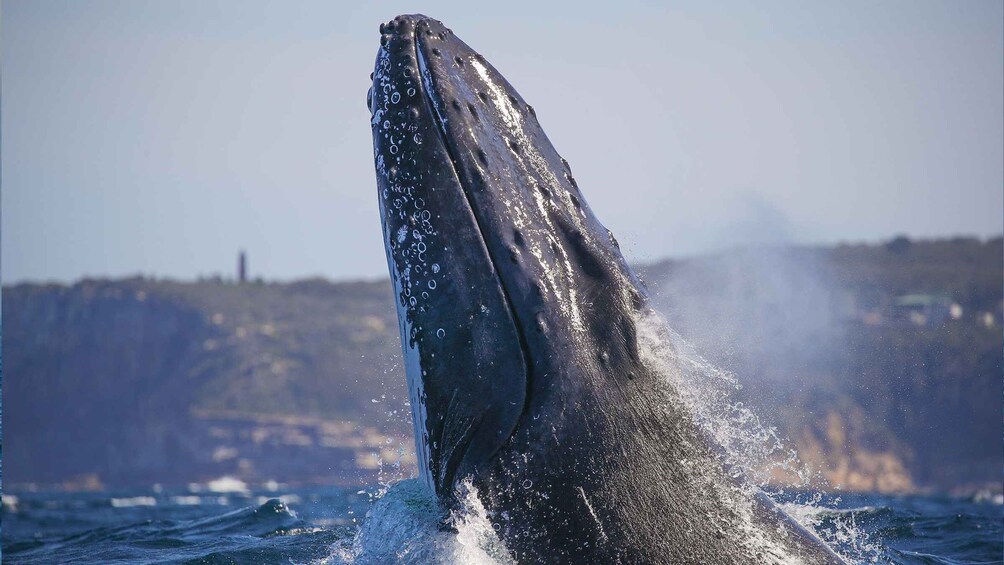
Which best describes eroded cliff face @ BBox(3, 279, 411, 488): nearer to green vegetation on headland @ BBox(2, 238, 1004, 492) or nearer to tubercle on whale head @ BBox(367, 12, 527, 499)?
green vegetation on headland @ BBox(2, 238, 1004, 492)

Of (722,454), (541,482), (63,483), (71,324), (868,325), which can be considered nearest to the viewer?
(541,482)

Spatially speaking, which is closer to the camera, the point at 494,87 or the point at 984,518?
the point at 494,87

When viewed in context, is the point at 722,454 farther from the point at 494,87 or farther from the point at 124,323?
the point at 124,323

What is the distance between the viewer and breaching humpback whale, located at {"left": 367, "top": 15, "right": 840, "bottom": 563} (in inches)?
165

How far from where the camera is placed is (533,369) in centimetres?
426

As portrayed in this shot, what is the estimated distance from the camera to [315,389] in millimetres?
112125

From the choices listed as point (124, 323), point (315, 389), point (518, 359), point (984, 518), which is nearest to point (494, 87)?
point (518, 359)

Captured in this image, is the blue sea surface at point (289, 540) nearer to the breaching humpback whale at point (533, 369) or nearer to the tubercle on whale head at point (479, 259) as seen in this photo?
the breaching humpback whale at point (533, 369)

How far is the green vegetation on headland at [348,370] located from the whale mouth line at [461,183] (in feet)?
207

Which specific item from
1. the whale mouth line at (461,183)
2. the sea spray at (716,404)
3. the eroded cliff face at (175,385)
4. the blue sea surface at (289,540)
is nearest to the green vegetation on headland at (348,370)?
the eroded cliff face at (175,385)

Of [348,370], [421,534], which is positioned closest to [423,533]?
[421,534]

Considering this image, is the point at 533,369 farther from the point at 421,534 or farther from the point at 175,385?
the point at 175,385

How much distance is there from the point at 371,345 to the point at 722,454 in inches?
4431

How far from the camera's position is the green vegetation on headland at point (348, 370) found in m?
85.2
